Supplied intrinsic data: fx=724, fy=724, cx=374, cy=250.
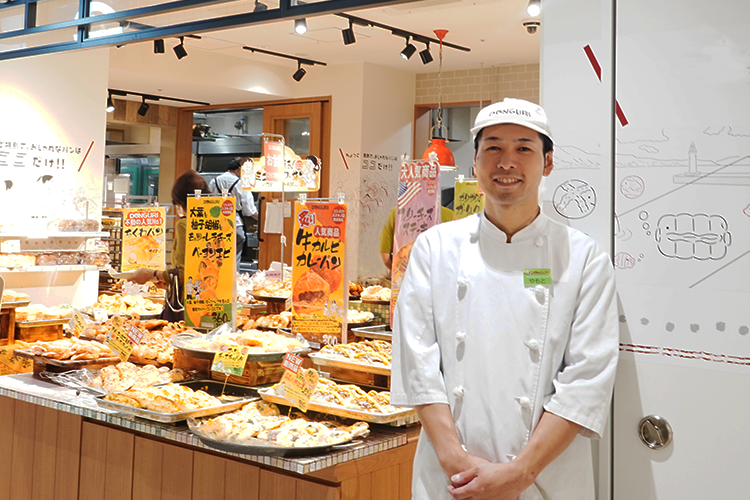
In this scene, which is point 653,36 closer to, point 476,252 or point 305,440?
point 476,252

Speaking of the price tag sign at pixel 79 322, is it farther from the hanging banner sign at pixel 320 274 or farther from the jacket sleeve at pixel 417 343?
the jacket sleeve at pixel 417 343

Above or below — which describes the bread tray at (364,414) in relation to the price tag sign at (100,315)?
below

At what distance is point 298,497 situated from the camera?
2443 millimetres

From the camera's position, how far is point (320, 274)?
11.4 ft

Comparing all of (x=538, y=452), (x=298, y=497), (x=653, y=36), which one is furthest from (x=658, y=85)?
(x=298, y=497)

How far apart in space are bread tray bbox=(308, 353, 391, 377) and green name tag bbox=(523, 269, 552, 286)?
1.26m

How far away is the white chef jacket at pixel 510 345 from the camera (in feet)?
6.18

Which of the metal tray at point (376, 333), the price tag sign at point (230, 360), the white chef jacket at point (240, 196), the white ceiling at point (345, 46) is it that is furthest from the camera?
the white chef jacket at point (240, 196)

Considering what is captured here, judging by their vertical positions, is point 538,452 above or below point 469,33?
below

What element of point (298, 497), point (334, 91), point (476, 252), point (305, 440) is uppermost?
point (334, 91)

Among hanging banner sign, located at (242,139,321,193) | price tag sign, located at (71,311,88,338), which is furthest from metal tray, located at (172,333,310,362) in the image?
hanging banner sign, located at (242,139,321,193)

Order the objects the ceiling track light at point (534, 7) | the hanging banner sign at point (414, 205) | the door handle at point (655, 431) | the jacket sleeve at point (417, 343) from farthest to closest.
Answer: the ceiling track light at point (534, 7) < the hanging banner sign at point (414, 205) < the door handle at point (655, 431) < the jacket sleeve at point (417, 343)

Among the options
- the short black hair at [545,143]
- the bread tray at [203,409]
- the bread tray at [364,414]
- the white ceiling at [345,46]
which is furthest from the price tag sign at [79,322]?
the white ceiling at [345,46]

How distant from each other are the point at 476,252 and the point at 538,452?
0.57m
